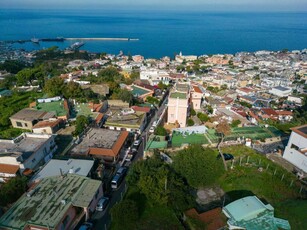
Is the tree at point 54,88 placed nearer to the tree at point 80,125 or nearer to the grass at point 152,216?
the tree at point 80,125

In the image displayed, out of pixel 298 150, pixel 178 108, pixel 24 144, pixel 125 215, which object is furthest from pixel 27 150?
pixel 298 150

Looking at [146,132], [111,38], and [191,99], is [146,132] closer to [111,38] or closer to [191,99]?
[191,99]

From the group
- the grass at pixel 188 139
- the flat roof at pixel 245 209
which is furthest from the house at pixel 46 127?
the flat roof at pixel 245 209

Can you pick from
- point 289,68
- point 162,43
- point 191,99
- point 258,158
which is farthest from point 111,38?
point 258,158

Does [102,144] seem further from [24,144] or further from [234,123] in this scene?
[234,123]

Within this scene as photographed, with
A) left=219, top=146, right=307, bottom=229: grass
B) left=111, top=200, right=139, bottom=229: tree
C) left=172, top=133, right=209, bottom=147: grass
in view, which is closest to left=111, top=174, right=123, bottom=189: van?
left=111, top=200, right=139, bottom=229: tree

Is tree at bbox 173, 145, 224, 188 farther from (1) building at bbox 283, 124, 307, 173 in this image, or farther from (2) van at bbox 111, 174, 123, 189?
(1) building at bbox 283, 124, 307, 173
